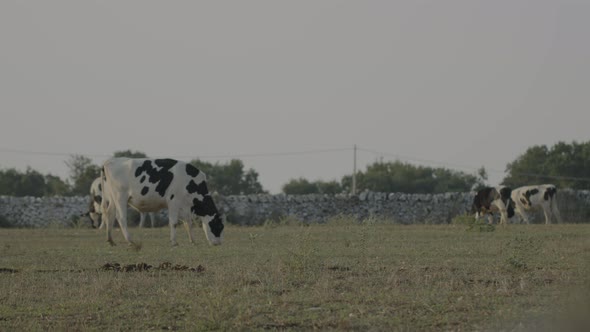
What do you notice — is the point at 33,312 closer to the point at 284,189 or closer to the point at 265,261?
the point at 265,261

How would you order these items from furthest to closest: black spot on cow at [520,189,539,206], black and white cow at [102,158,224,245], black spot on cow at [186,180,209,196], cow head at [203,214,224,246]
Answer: black spot on cow at [520,189,539,206]
black spot on cow at [186,180,209,196]
black and white cow at [102,158,224,245]
cow head at [203,214,224,246]

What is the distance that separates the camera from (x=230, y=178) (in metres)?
73.4

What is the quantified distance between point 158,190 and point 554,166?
5094 centimetres

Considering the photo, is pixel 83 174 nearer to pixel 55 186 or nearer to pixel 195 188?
pixel 55 186

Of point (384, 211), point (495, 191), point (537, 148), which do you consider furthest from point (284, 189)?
point (495, 191)

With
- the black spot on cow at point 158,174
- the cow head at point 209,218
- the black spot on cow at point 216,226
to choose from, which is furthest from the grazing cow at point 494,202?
the black spot on cow at point 158,174

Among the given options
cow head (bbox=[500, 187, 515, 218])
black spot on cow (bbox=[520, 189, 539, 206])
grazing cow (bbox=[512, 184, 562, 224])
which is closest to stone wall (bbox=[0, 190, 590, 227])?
grazing cow (bbox=[512, 184, 562, 224])

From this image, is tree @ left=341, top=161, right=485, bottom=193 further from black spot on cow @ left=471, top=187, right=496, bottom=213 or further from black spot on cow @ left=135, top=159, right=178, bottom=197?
black spot on cow @ left=135, top=159, right=178, bottom=197

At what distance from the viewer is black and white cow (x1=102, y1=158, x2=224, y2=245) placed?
2453cm

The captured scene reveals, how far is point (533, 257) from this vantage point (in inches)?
661

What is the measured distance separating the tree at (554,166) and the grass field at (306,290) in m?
51.7

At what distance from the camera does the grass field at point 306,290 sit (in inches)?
401

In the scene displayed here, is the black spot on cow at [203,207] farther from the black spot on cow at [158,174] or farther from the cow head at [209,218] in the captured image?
the black spot on cow at [158,174]

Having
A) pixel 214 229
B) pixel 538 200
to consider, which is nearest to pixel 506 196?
pixel 538 200
